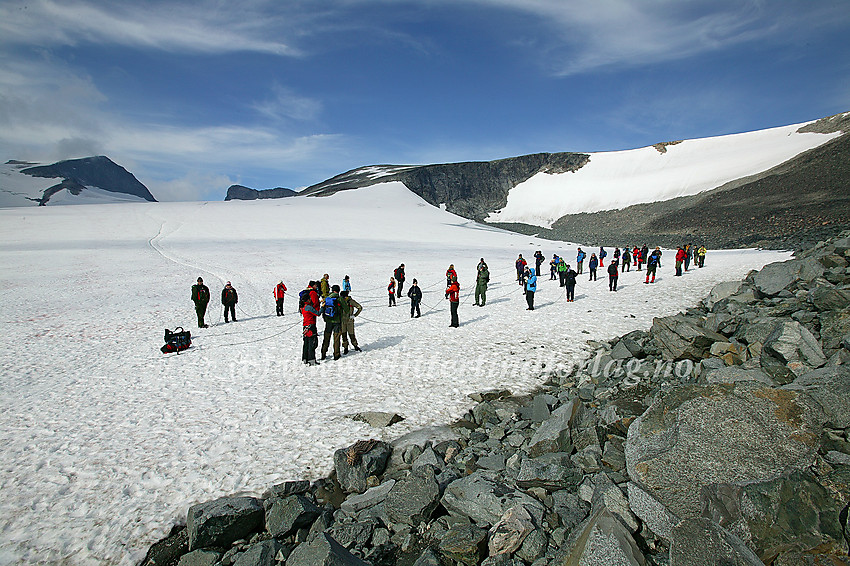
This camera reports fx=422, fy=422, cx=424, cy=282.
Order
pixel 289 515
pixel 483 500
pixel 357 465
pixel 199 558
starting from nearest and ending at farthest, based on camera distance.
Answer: pixel 199 558
pixel 483 500
pixel 289 515
pixel 357 465

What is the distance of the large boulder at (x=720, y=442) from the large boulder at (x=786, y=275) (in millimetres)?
10270

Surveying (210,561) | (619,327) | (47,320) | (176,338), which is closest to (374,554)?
(210,561)

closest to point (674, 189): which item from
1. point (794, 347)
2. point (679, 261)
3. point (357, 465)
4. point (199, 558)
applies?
point (679, 261)

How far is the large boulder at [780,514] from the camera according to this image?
332cm

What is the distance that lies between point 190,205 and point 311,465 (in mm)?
74079

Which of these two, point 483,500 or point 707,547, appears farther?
point 483,500

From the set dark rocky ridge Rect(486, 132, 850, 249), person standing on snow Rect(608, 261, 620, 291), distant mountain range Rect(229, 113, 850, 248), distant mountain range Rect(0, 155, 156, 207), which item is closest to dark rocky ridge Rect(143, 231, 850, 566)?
person standing on snow Rect(608, 261, 620, 291)

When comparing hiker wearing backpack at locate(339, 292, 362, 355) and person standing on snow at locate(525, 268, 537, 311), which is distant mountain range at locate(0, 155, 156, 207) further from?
person standing on snow at locate(525, 268, 537, 311)

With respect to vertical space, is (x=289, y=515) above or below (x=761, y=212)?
below

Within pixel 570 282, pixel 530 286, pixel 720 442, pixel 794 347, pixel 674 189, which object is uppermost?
pixel 674 189

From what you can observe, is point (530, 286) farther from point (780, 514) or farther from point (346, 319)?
point (780, 514)

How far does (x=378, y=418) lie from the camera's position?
8.27m

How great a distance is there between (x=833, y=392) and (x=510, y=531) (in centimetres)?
384

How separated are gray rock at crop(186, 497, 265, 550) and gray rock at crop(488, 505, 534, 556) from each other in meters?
3.10
